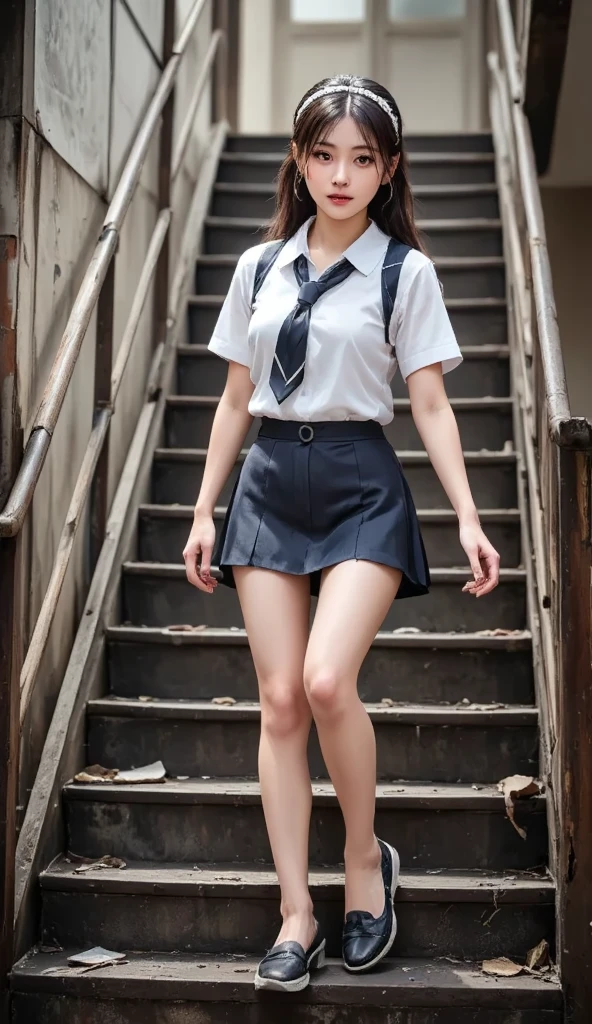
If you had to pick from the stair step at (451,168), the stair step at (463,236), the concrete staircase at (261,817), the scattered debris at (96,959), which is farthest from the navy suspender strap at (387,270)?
the stair step at (451,168)

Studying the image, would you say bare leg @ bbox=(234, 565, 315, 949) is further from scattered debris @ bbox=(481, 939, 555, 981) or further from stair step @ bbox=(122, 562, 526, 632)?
stair step @ bbox=(122, 562, 526, 632)

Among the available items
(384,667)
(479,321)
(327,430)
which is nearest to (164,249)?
(479,321)

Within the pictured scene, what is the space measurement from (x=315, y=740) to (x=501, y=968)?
76 centimetres

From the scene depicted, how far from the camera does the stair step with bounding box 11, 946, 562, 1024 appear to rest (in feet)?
7.66

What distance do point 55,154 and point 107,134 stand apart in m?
0.66

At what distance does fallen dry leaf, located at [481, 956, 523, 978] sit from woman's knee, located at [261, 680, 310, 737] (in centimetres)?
69

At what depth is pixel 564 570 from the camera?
94.4 inches

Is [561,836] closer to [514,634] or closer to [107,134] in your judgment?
[514,634]

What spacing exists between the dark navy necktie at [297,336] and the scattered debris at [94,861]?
1.24 m

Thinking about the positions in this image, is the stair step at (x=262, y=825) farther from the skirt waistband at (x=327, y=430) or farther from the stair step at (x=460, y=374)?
the stair step at (x=460, y=374)

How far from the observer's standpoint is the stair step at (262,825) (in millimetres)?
2734

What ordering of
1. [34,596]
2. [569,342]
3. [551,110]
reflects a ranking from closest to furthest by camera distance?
[34,596] < [551,110] < [569,342]

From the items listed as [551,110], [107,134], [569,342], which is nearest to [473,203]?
[551,110]

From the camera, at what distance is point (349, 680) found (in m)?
2.21
